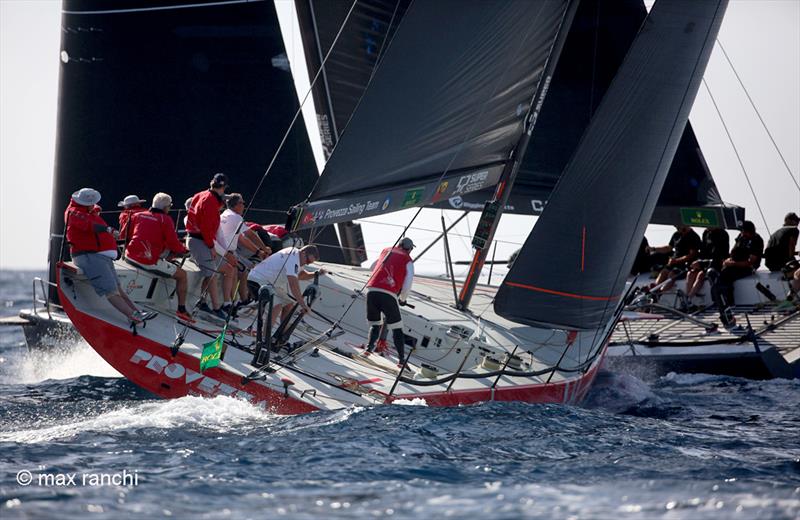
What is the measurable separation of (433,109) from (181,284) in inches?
110

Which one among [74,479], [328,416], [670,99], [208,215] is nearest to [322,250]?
[208,215]

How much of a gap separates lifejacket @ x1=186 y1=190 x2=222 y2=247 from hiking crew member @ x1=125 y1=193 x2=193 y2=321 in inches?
7.3

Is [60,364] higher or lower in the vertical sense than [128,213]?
lower

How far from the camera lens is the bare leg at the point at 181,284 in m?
9.66

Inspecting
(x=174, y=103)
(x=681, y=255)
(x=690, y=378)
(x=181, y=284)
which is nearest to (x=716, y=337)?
(x=690, y=378)

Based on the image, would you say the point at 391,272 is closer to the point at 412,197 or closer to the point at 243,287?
the point at 412,197

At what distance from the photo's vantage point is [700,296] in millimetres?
14234

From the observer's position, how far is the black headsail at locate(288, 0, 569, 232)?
9.19 meters

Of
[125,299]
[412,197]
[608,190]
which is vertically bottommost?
[125,299]

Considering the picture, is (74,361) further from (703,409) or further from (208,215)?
(703,409)

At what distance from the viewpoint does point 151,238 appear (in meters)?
9.66

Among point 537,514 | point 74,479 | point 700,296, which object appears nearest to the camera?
point 537,514

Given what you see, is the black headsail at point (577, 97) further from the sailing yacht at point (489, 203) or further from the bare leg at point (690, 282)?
the sailing yacht at point (489, 203)

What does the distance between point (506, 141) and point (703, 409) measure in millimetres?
3264
